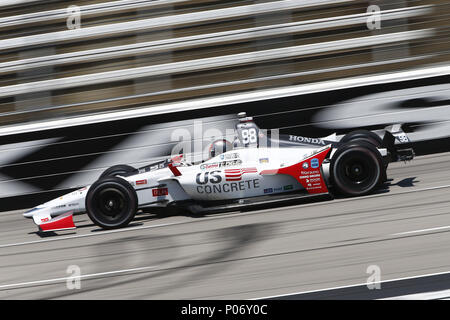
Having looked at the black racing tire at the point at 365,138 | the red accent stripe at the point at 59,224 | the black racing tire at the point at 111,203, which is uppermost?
the black racing tire at the point at 365,138

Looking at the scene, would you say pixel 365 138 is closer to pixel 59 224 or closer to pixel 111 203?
pixel 111 203

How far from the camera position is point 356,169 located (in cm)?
664

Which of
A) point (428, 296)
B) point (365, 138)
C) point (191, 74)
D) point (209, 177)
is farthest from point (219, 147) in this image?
point (428, 296)

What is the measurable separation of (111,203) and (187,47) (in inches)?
175

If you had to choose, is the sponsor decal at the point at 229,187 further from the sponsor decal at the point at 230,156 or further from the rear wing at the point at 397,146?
the rear wing at the point at 397,146

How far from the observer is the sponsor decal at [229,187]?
670cm

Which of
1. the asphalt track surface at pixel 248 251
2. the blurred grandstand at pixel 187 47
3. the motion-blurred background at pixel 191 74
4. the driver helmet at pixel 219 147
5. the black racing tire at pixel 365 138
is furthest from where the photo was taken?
the blurred grandstand at pixel 187 47

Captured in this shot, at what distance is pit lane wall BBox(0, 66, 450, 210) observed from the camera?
8.79 metres

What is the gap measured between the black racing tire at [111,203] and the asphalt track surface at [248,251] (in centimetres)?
15

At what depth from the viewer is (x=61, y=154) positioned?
9.10 metres

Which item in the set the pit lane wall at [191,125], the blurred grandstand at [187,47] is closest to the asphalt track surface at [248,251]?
the pit lane wall at [191,125]

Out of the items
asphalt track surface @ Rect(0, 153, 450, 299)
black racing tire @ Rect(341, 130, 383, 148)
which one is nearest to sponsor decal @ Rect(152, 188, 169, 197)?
asphalt track surface @ Rect(0, 153, 450, 299)

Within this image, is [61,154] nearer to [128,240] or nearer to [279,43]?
[128,240]

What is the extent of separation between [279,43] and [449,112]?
3.03m
